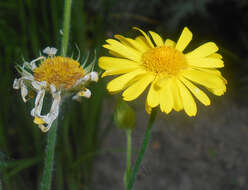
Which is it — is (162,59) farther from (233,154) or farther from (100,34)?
(233,154)

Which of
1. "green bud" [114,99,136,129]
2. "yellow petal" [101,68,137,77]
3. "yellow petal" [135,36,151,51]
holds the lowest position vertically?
"green bud" [114,99,136,129]

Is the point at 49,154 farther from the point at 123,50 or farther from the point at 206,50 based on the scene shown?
the point at 206,50

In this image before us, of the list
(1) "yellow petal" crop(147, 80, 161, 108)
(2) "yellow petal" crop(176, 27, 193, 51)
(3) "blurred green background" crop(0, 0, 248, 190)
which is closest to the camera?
(1) "yellow petal" crop(147, 80, 161, 108)

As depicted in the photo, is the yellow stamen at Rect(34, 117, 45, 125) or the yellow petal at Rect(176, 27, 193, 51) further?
the yellow petal at Rect(176, 27, 193, 51)

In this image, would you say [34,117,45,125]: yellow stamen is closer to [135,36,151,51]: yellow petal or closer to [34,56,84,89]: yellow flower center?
[34,56,84,89]: yellow flower center

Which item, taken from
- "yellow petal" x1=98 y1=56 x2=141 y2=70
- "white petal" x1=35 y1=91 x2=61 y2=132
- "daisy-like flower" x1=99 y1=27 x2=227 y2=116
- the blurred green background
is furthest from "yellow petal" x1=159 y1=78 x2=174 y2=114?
the blurred green background

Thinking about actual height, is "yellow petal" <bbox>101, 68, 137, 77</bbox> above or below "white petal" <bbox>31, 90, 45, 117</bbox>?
above

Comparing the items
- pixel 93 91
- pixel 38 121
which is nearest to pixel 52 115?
pixel 38 121
